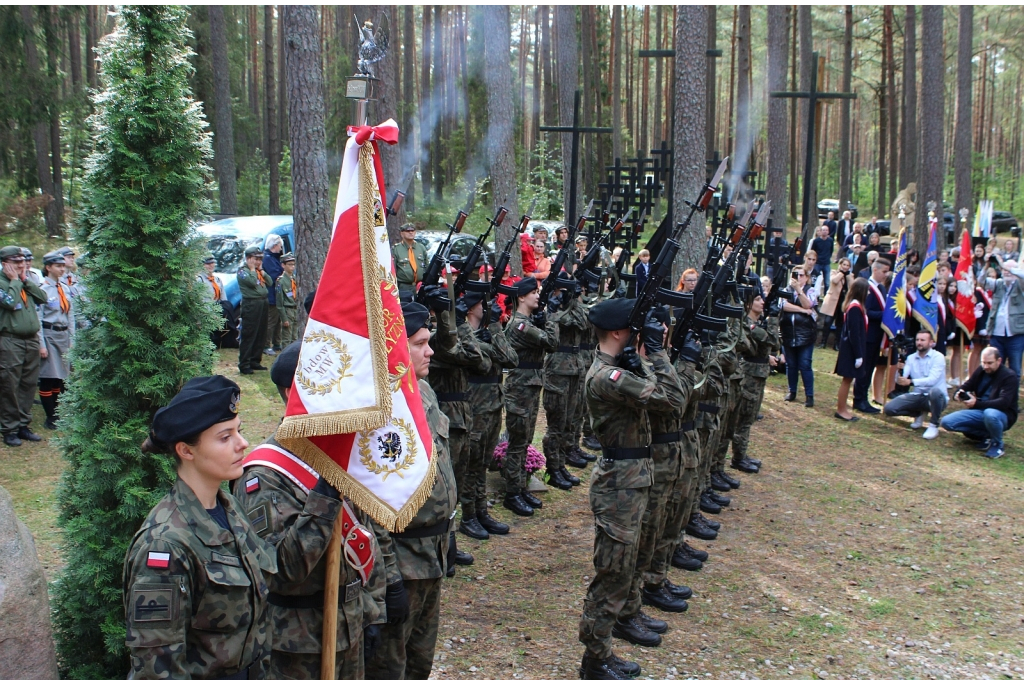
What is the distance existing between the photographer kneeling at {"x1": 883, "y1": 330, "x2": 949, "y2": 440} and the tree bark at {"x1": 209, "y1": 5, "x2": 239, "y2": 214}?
56.3ft

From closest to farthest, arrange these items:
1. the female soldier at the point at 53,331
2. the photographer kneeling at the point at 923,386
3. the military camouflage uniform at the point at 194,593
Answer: the military camouflage uniform at the point at 194,593
the female soldier at the point at 53,331
the photographer kneeling at the point at 923,386

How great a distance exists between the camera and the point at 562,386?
28.2ft

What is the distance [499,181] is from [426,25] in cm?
2683

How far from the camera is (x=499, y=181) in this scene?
12789 millimetres

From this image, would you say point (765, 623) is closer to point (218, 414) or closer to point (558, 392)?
point (558, 392)

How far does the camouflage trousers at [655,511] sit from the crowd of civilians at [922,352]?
665 cm

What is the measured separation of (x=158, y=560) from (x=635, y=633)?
12.3ft

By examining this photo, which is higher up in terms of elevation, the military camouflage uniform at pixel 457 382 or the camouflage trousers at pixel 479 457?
the military camouflage uniform at pixel 457 382

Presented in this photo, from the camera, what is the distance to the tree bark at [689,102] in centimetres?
1161

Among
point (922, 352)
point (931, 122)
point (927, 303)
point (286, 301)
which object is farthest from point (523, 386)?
point (931, 122)

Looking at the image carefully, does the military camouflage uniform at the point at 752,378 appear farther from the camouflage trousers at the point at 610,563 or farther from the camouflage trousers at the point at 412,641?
the camouflage trousers at the point at 412,641

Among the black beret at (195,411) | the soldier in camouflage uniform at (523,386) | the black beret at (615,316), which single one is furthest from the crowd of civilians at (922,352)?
the black beret at (195,411)

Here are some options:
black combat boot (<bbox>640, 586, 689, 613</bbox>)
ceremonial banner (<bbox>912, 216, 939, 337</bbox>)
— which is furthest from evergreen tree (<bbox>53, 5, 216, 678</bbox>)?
ceremonial banner (<bbox>912, 216, 939, 337</bbox>)

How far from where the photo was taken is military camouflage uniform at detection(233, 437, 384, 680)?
9.85 feet
